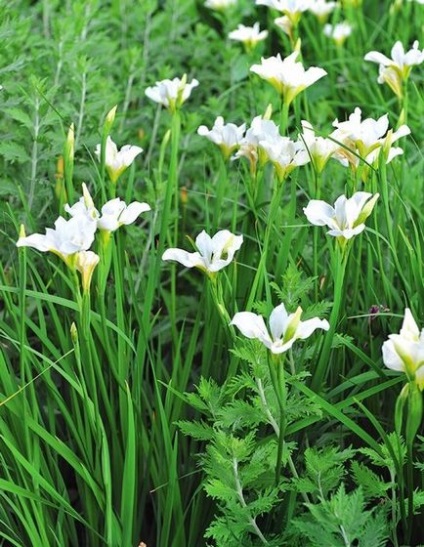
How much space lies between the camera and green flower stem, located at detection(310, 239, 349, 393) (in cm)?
147

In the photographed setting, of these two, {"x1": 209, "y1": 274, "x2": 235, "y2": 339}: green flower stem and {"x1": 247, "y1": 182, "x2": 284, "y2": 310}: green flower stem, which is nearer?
{"x1": 209, "y1": 274, "x2": 235, "y2": 339}: green flower stem

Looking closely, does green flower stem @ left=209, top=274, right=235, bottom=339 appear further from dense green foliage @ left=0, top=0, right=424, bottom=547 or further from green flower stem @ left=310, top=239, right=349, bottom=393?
green flower stem @ left=310, top=239, right=349, bottom=393

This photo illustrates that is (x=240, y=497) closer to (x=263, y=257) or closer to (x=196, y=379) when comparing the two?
(x=263, y=257)

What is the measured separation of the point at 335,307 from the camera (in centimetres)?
150

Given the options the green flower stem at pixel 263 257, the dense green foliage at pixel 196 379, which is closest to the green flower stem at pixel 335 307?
the dense green foliage at pixel 196 379

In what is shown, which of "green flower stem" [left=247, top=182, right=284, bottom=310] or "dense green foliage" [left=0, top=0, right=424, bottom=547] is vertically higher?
"green flower stem" [left=247, top=182, right=284, bottom=310]

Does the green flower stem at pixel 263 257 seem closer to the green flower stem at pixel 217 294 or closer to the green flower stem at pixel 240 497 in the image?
the green flower stem at pixel 217 294

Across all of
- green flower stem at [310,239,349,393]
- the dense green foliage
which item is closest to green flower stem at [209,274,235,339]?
the dense green foliage

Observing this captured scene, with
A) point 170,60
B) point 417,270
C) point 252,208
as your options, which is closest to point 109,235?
point 252,208

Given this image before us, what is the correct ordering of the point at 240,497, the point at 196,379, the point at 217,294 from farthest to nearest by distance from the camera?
1. the point at 196,379
2. the point at 217,294
3. the point at 240,497

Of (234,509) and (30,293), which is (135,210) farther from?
(234,509)

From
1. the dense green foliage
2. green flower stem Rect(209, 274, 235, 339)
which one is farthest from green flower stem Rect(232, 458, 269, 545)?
green flower stem Rect(209, 274, 235, 339)

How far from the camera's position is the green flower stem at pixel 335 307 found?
1471 mm

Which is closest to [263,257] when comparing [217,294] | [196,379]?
[217,294]
